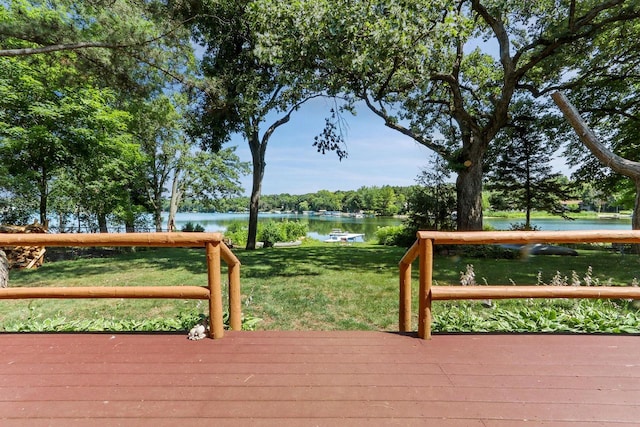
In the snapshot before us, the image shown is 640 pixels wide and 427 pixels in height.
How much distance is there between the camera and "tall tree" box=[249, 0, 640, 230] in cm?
632

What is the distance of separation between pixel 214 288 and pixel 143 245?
689 mm

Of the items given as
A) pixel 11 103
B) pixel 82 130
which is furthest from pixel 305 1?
pixel 11 103

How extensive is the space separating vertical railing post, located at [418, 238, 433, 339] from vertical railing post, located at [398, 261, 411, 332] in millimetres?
211

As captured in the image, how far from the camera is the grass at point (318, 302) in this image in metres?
3.32

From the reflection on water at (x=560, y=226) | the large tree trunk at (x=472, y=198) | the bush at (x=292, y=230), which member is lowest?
the bush at (x=292, y=230)

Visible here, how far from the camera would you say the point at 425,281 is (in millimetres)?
2545

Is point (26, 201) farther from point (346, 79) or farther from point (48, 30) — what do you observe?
point (346, 79)

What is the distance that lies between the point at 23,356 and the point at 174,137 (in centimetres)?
1806

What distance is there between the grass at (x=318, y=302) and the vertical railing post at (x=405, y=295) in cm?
72

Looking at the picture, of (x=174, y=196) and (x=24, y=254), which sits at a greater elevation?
(x=174, y=196)

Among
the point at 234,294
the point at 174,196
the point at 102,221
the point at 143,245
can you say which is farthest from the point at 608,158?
the point at 174,196

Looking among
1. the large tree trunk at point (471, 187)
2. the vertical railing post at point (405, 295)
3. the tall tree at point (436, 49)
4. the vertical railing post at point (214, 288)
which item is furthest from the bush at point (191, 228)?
the vertical railing post at point (405, 295)

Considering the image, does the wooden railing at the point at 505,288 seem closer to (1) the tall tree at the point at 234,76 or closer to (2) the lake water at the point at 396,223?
(1) the tall tree at the point at 234,76

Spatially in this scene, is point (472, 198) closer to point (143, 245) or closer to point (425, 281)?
point (425, 281)
